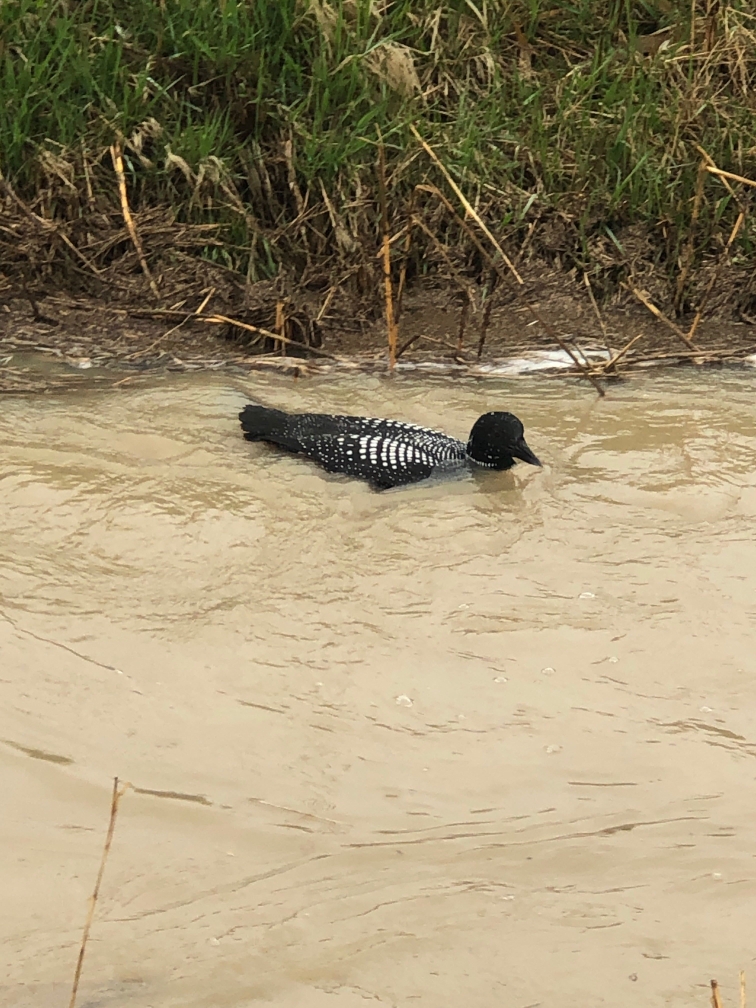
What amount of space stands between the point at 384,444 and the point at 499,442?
1.60ft

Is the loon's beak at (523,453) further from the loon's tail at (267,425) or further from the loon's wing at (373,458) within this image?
the loon's tail at (267,425)

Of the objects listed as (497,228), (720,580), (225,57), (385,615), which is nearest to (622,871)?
(385,615)

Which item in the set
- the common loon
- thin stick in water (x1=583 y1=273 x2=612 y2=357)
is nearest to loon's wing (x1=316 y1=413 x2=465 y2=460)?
the common loon

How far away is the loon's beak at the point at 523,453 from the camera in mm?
5121

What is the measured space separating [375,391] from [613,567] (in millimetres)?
2059

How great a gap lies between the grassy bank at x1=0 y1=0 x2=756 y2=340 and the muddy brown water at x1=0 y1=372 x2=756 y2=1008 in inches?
66.5

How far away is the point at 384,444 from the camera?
5066 millimetres

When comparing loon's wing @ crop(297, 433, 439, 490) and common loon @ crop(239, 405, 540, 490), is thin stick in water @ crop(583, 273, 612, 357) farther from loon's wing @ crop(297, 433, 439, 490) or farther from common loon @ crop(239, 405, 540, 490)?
loon's wing @ crop(297, 433, 439, 490)

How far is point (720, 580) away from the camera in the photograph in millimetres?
4238

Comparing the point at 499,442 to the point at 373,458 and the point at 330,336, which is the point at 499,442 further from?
the point at 330,336

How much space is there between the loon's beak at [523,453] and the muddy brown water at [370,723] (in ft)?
0.34

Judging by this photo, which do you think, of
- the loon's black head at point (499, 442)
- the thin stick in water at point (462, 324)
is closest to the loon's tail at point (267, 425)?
the loon's black head at point (499, 442)

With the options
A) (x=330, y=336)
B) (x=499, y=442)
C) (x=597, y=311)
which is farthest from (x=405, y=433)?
(x=597, y=311)

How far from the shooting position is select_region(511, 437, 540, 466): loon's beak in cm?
512
